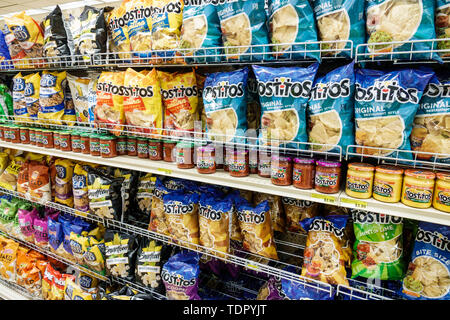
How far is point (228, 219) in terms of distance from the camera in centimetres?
163

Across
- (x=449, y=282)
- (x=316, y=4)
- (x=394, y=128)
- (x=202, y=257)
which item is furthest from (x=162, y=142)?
(x=449, y=282)

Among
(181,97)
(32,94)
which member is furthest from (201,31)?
(32,94)

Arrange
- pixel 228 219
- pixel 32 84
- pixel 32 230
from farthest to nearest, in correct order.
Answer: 1. pixel 32 230
2. pixel 32 84
3. pixel 228 219

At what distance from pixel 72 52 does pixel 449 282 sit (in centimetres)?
250

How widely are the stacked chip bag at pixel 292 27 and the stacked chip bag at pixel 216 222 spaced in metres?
0.84

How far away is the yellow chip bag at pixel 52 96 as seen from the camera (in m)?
2.11

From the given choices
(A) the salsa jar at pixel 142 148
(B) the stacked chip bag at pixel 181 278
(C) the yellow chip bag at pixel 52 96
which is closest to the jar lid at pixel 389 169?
(B) the stacked chip bag at pixel 181 278

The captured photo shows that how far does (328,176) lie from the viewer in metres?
1.20

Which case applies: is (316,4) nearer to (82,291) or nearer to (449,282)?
(449,282)

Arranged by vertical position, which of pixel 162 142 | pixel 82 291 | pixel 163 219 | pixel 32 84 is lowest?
pixel 82 291

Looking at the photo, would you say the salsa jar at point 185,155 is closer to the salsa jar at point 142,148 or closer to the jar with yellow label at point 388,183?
the salsa jar at point 142,148

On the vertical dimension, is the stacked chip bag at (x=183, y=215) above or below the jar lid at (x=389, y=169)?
below

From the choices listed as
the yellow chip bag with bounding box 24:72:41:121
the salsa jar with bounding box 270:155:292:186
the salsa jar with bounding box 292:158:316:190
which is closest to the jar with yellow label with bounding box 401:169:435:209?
Result: the salsa jar with bounding box 292:158:316:190

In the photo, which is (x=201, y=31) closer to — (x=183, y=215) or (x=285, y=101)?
(x=285, y=101)
